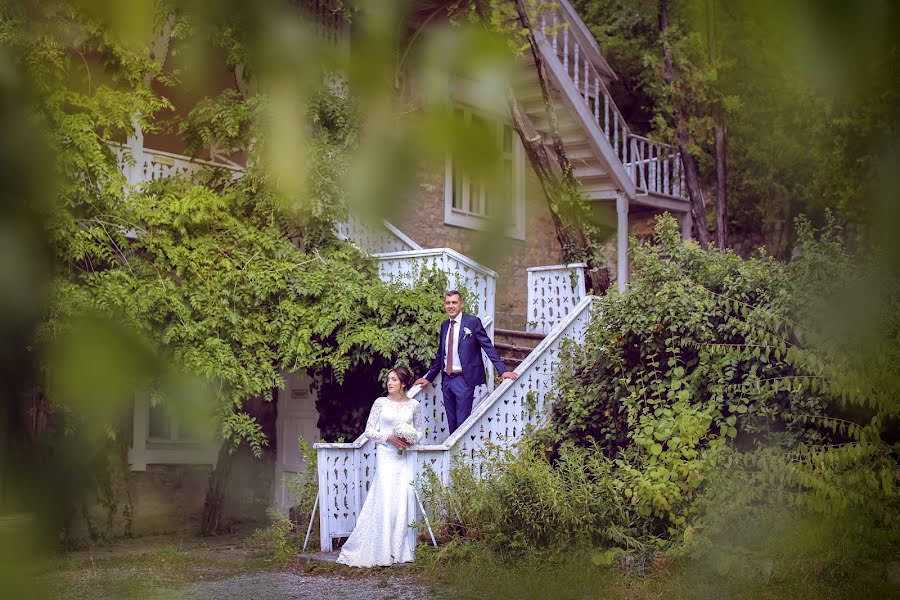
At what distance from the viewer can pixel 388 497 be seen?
26.8 feet

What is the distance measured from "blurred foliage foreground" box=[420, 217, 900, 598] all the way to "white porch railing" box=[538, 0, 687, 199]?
19.4 feet

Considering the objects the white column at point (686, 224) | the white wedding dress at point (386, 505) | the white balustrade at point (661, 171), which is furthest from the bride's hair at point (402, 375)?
the white column at point (686, 224)

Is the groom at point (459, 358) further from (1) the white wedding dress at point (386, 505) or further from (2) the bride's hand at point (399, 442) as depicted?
(2) the bride's hand at point (399, 442)

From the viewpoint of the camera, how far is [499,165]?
7.97 feet

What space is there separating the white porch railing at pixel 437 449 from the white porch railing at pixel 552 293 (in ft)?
5.27

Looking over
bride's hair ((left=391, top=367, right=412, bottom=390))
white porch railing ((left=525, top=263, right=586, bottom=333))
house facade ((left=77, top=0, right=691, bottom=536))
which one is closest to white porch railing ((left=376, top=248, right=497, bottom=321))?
house facade ((left=77, top=0, right=691, bottom=536))

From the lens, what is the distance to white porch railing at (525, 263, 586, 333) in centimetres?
1110

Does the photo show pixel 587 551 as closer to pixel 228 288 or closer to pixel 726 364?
pixel 726 364

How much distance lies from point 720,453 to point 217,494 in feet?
19.8

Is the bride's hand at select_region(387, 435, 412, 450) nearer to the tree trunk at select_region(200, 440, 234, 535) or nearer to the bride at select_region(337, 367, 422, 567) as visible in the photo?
the bride at select_region(337, 367, 422, 567)

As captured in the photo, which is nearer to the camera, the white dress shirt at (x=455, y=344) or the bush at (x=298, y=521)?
the bush at (x=298, y=521)

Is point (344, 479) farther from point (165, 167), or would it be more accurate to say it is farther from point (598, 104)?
point (598, 104)

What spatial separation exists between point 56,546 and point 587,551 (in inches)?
207

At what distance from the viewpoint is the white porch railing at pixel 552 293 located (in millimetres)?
11103
